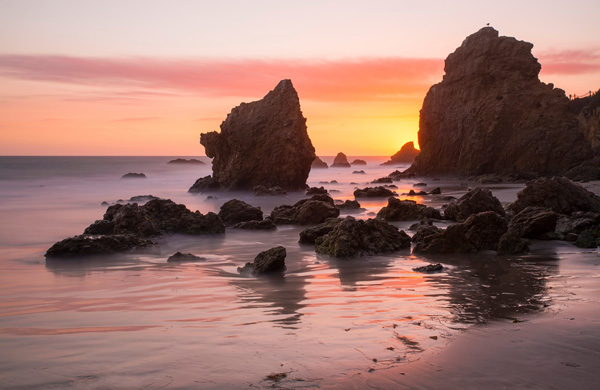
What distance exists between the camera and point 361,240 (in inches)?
400

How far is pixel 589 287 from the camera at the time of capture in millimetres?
6586

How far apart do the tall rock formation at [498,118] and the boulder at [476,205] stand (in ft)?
91.0

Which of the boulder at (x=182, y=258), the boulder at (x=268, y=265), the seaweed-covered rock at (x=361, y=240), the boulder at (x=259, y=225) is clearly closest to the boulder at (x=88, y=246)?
the boulder at (x=182, y=258)

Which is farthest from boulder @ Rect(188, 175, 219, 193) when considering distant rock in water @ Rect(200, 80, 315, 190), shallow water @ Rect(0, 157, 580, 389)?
shallow water @ Rect(0, 157, 580, 389)

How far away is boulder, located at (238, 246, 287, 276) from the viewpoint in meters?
8.55

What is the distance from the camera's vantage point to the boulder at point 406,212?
15.3m

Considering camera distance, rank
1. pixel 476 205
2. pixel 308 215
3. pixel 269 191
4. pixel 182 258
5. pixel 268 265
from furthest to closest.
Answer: pixel 269 191
pixel 308 215
pixel 476 205
pixel 182 258
pixel 268 265

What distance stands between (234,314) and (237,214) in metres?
10.5

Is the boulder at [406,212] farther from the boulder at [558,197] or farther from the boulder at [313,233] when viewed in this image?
the boulder at [313,233]

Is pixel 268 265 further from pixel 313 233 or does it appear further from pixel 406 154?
pixel 406 154

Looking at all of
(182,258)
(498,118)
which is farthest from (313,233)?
(498,118)

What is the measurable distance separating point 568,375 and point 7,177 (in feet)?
191

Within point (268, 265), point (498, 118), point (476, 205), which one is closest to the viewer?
point (268, 265)

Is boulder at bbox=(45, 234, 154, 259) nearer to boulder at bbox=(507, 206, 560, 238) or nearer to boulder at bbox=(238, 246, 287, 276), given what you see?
boulder at bbox=(238, 246, 287, 276)
